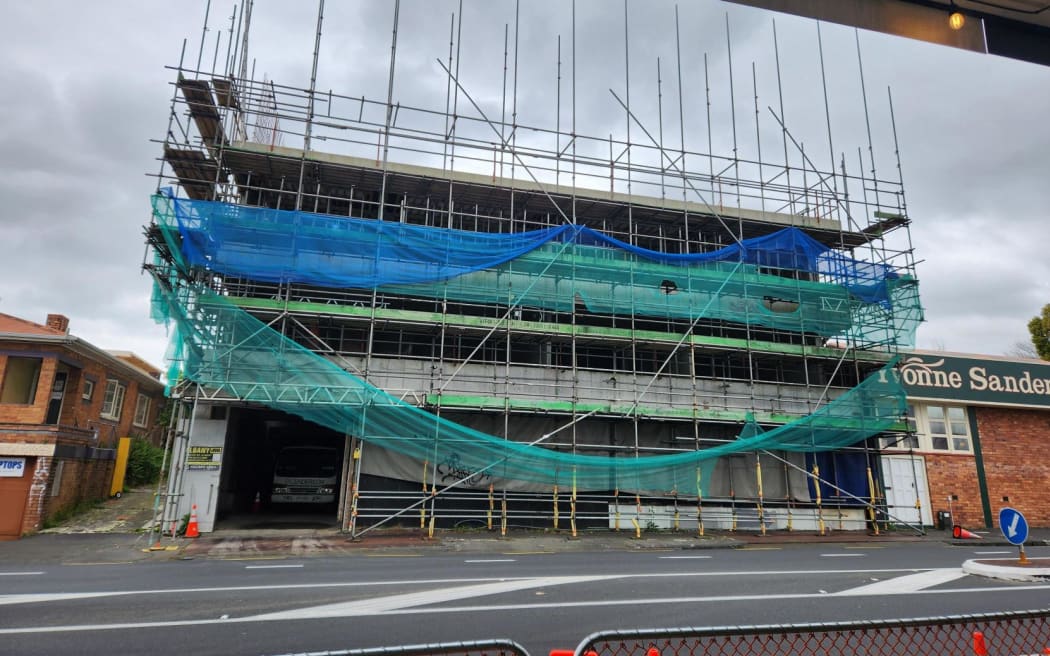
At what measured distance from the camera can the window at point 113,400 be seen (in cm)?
2220

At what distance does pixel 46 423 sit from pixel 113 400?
5.30m

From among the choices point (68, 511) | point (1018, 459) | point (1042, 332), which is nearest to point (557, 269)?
point (68, 511)

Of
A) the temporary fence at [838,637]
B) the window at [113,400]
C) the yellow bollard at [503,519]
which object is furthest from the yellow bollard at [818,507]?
the window at [113,400]

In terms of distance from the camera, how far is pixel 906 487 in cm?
2227

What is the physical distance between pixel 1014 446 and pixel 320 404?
25457mm

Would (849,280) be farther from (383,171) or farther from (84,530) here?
(84,530)

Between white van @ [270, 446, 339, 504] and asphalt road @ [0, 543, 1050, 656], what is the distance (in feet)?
22.9

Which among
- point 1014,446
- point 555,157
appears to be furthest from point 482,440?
point 1014,446

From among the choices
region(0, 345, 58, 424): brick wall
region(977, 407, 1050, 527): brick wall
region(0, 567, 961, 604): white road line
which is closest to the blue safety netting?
region(0, 345, 58, 424): brick wall

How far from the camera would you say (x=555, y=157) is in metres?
21.2

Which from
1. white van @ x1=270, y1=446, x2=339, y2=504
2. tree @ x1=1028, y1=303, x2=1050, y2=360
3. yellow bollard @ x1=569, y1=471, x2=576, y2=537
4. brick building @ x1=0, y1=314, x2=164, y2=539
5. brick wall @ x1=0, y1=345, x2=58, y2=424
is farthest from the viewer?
tree @ x1=1028, y1=303, x2=1050, y2=360

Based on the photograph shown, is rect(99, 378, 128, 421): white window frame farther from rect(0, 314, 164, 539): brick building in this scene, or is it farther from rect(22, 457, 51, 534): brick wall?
rect(22, 457, 51, 534): brick wall

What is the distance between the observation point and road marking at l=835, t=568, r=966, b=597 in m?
9.83

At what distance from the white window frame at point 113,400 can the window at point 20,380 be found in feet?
12.7
